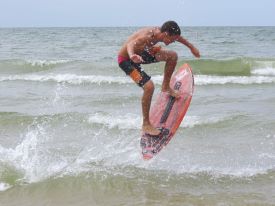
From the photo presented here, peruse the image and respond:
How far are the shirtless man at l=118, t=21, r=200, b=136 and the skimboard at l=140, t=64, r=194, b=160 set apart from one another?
0.14 m

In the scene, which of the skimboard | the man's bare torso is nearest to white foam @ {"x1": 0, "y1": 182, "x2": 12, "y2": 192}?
the skimboard

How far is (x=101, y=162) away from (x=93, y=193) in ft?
4.01

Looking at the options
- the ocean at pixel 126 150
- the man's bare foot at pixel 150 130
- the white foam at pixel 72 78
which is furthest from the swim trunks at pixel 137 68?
the white foam at pixel 72 78

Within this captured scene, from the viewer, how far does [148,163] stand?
714 cm

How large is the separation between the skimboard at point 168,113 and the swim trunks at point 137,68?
787 mm

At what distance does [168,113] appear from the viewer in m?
7.36

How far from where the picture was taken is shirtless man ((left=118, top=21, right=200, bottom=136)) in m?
A: 6.44

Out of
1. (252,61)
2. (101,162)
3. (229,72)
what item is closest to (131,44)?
(101,162)

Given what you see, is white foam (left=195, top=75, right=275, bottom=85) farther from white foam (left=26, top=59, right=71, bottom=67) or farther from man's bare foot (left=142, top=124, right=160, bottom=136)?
man's bare foot (left=142, top=124, right=160, bottom=136)

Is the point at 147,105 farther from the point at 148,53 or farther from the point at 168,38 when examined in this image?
the point at 168,38

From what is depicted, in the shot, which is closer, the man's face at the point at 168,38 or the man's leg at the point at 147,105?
the man's face at the point at 168,38

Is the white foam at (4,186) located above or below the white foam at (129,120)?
above

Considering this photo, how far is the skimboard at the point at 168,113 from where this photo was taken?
6.91m

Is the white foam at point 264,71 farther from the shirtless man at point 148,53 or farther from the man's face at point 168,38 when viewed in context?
the man's face at point 168,38
